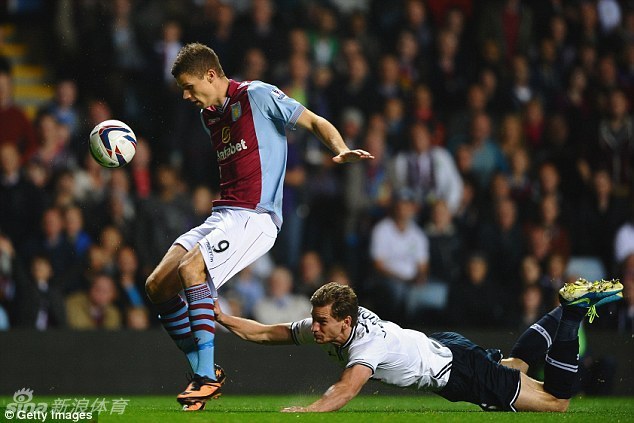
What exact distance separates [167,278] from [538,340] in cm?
257

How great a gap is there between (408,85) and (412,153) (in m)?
1.33

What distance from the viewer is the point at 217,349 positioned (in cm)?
989

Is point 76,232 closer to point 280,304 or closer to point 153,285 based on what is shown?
point 280,304

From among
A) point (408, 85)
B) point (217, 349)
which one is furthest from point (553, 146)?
point (217, 349)

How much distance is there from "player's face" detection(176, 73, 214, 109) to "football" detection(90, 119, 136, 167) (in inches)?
25.9

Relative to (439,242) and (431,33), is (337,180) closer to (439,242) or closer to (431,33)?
(439,242)

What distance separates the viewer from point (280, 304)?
10961mm

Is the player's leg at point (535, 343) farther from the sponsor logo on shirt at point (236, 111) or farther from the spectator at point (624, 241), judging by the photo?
the spectator at point (624, 241)

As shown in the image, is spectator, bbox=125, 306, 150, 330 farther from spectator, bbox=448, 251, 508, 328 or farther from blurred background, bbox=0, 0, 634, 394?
spectator, bbox=448, 251, 508, 328

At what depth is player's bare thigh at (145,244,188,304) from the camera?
7.13 metres

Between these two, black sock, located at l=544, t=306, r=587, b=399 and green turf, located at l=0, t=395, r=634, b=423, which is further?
black sock, located at l=544, t=306, r=587, b=399

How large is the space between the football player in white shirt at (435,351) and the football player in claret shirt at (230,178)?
0.37 meters

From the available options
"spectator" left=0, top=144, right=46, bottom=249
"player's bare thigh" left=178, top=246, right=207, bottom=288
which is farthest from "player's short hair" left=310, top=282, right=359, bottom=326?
"spectator" left=0, top=144, right=46, bottom=249

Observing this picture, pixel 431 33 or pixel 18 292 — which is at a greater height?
pixel 431 33
